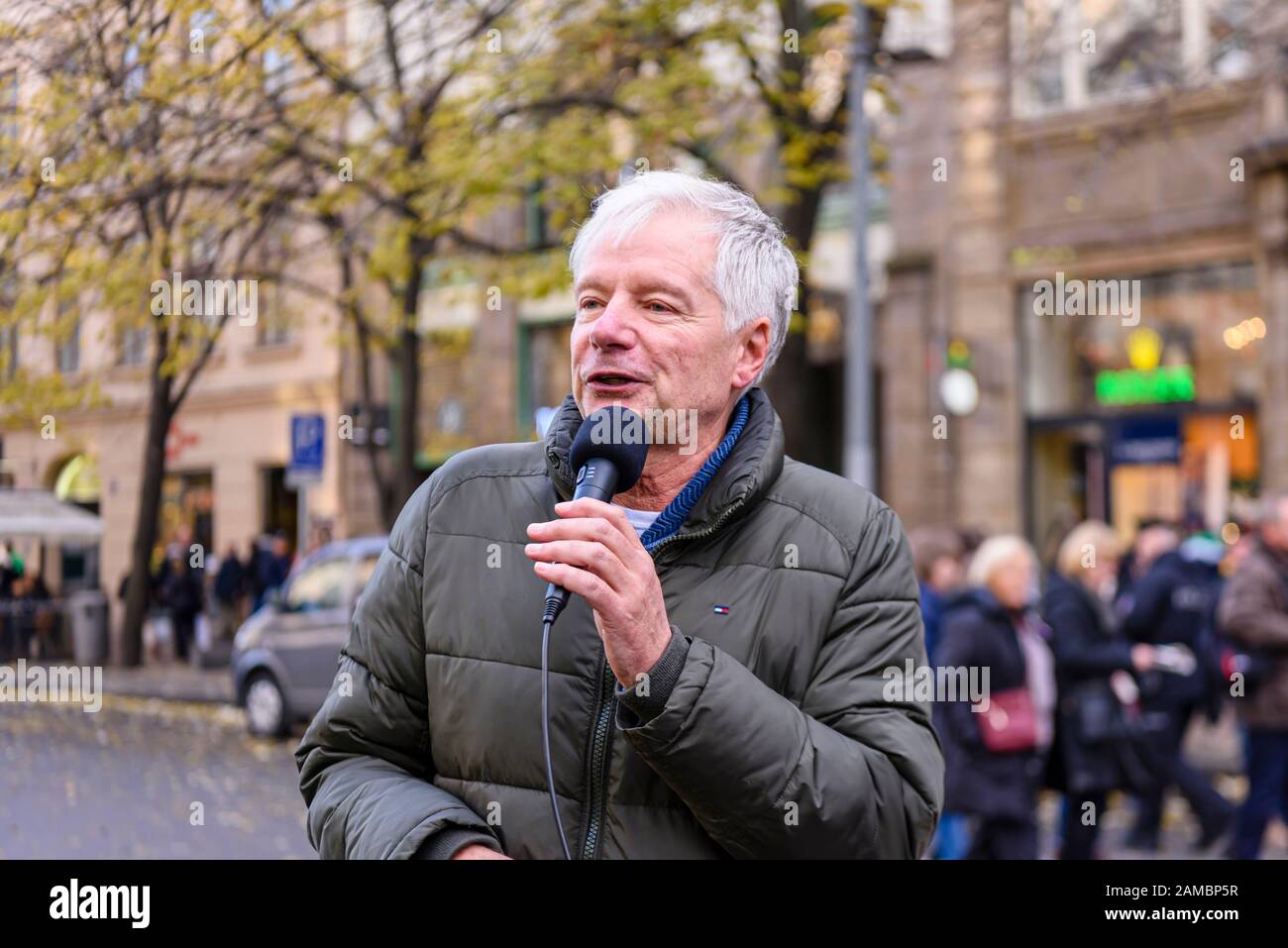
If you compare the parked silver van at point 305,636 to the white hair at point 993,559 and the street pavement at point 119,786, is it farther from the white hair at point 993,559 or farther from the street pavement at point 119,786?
the white hair at point 993,559

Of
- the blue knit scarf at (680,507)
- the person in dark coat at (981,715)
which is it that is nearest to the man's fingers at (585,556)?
the blue knit scarf at (680,507)

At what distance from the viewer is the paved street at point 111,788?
7.79 feet

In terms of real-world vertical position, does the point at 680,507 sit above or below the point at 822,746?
above

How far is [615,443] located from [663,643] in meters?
0.29

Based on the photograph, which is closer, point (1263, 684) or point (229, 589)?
point (229, 589)

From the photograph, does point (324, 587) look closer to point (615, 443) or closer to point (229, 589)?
point (229, 589)

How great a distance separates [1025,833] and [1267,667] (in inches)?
67.6

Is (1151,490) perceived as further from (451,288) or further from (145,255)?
(145,255)

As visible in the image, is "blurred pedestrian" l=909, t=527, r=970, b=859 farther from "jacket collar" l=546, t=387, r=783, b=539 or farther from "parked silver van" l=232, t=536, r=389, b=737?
"jacket collar" l=546, t=387, r=783, b=539

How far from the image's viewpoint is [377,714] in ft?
7.01

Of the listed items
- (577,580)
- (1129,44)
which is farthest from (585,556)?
(1129,44)

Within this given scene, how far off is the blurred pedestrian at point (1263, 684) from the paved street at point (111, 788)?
4967 millimetres
